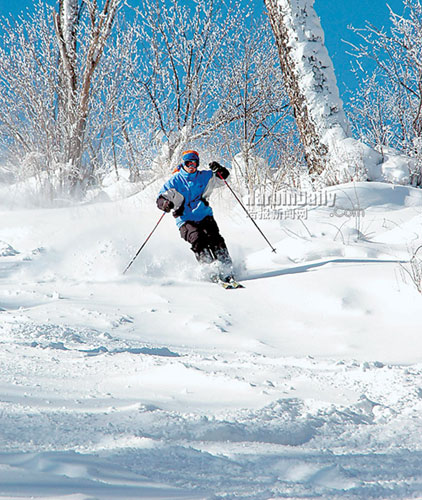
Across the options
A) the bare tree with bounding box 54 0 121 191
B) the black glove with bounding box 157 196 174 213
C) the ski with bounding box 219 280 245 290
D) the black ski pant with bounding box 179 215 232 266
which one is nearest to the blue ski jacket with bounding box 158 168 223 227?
the black ski pant with bounding box 179 215 232 266

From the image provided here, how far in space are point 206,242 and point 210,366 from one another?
2.99 metres

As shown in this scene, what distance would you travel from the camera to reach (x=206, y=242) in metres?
5.25

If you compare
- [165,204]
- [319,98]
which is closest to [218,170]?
[165,204]

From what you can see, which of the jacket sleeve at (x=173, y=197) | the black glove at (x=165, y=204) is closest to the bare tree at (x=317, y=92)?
the jacket sleeve at (x=173, y=197)

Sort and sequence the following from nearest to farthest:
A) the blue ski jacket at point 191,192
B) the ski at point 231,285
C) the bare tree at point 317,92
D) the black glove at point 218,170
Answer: the ski at point 231,285
the blue ski jacket at point 191,192
the black glove at point 218,170
the bare tree at point 317,92

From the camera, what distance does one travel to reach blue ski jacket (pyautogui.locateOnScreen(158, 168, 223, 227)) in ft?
17.7

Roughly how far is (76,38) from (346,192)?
7072 millimetres

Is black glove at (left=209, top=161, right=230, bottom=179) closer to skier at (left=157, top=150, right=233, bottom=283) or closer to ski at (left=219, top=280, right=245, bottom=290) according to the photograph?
skier at (left=157, top=150, right=233, bottom=283)

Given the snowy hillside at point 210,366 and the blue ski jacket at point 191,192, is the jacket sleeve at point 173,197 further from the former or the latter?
the snowy hillside at point 210,366

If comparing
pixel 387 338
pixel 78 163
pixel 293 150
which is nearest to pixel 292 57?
pixel 293 150

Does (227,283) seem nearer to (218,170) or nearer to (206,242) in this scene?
(206,242)

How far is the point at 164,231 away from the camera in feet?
20.8

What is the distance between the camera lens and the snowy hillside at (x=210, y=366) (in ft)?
3.70

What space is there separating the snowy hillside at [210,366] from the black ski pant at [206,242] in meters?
0.21
